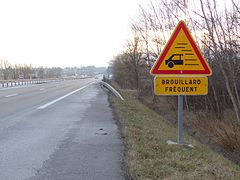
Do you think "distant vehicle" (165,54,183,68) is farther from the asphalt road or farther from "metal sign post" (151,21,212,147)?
the asphalt road

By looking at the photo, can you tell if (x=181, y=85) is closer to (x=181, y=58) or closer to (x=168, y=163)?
(x=181, y=58)

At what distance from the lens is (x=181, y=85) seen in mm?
6035

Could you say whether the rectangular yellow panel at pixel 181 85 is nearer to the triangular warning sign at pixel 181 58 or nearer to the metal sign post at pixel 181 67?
the metal sign post at pixel 181 67

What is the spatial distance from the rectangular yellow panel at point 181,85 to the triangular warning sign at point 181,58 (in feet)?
0.44

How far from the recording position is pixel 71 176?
482 cm

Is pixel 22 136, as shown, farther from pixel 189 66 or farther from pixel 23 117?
pixel 189 66

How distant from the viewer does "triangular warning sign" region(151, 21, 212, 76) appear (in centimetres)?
588

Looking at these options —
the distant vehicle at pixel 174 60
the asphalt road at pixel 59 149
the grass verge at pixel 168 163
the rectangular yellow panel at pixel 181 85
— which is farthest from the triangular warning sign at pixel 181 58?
the asphalt road at pixel 59 149

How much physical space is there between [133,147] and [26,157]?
1.97 m

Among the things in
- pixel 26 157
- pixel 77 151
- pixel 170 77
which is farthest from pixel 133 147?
pixel 26 157

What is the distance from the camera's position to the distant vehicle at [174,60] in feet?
19.4

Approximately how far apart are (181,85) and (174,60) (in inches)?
18.8

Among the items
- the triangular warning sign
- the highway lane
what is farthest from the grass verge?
the highway lane

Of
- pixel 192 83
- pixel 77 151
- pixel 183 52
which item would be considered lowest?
pixel 77 151
